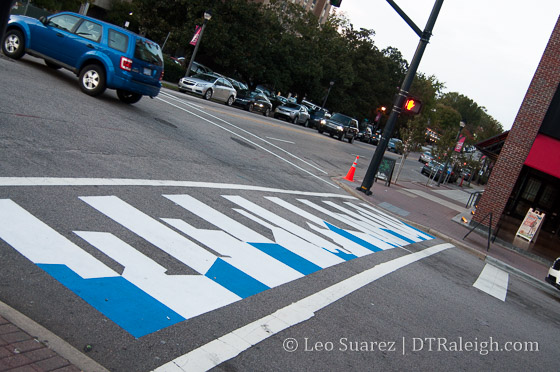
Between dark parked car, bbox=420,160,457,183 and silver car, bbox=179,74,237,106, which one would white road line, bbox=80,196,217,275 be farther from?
dark parked car, bbox=420,160,457,183

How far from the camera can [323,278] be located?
22.2ft

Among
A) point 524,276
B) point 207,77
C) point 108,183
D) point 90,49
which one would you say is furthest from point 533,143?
point 207,77

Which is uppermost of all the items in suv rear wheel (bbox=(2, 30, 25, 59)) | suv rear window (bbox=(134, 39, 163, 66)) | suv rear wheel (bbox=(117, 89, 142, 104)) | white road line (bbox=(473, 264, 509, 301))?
suv rear window (bbox=(134, 39, 163, 66))

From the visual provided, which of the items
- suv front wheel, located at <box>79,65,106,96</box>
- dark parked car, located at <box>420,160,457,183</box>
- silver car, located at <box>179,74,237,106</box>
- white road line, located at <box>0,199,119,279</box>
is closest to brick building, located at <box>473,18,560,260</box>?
suv front wheel, located at <box>79,65,106,96</box>

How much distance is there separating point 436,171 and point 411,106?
23730 millimetres

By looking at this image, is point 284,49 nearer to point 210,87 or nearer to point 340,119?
point 340,119

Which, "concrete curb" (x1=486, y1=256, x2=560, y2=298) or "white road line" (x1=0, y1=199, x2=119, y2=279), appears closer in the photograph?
"white road line" (x1=0, y1=199, x2=119, y2=279)

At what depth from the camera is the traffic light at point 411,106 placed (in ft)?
53.4

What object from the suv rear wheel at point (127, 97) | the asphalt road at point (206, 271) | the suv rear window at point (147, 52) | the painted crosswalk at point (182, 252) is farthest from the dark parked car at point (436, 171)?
the painted crosswalk at point (182, 252)

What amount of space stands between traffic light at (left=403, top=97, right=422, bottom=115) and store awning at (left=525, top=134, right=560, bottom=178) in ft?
13.5

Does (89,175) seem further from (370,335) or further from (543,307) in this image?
(543,307)

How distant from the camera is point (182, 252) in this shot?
235 inches

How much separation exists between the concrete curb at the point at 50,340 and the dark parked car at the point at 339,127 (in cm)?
3611

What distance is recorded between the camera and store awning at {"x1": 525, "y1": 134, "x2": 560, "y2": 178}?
54.0 feet
